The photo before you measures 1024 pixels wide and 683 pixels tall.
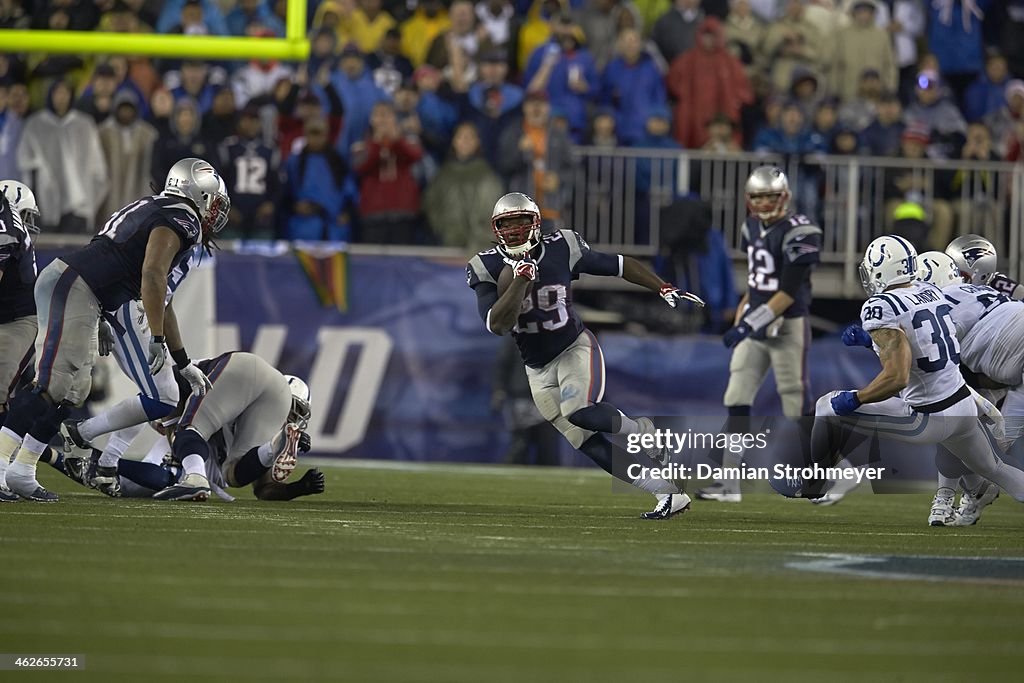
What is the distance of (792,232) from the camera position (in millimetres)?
10031

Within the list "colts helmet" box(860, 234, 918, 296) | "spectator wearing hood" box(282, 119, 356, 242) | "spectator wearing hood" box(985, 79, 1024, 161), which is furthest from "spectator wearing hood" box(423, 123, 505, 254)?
"colts helmet" box(860, 234, 918, 296)

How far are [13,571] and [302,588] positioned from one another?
0.91 meters

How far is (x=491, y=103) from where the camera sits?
45.1 feet

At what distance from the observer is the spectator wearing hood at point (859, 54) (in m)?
14.5

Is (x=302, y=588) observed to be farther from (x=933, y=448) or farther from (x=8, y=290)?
(x=933, y=448)

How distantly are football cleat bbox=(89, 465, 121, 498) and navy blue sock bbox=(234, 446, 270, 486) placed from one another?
0.58m

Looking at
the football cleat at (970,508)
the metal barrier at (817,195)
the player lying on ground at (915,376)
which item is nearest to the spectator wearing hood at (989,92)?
the metal barrier at (817,195)

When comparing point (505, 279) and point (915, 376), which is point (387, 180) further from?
point (915, 376)

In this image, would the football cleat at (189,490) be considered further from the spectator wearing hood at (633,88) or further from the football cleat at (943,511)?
the spectator wearing hood at (633,88)

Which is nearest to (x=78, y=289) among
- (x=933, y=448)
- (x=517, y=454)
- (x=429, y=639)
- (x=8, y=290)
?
(x=8, y=290)

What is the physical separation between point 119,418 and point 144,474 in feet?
0.97

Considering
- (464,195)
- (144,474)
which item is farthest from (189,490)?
(464,195)

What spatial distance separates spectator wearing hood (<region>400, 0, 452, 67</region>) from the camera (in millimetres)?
14461

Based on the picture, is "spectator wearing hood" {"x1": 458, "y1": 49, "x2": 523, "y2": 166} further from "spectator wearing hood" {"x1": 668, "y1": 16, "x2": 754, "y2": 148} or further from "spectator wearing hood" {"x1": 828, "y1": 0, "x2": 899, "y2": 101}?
"spectator wearing hood" {"x1": 828, "y1": 0, "x2": 899, "y2": 101}
